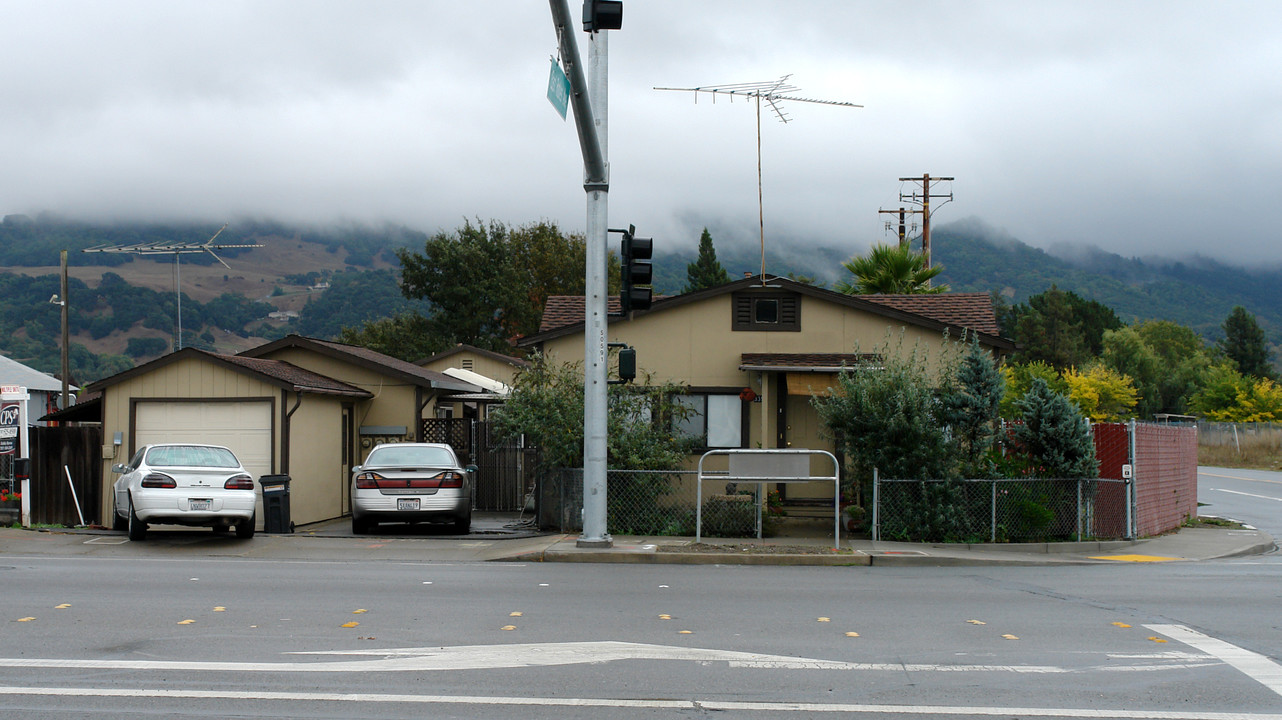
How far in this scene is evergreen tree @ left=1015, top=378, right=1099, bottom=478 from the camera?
16.8m

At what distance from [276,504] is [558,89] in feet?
29.9

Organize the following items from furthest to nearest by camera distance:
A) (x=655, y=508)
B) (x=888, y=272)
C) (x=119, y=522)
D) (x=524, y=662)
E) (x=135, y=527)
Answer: (x=888, y=272) < (x=119, y=522) < (x=655, y=508) < (x=135, y=527) < (x=524, y=662)

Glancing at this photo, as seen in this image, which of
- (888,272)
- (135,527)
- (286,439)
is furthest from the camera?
(888,272)

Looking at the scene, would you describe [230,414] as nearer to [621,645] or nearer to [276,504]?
[276,504]

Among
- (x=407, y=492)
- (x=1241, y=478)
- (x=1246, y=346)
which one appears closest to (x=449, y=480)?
(x=407, y=492)

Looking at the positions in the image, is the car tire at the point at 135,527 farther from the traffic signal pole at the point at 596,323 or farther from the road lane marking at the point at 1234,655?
the road lane marking at the point at 1234,655

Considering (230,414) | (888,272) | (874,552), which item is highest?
(888,272)

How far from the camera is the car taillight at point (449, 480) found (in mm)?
17234

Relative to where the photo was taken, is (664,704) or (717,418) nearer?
(664,704)

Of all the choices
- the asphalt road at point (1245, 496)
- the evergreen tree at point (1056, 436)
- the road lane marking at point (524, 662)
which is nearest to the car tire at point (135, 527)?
the road lane marking at point (524, 662)

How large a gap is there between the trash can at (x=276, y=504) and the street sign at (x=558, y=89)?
338 inches

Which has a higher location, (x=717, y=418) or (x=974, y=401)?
(x=974, y=401)

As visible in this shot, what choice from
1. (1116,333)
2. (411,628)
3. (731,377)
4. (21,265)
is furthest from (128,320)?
(411,628)

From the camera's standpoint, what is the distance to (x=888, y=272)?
3003 centimetres
